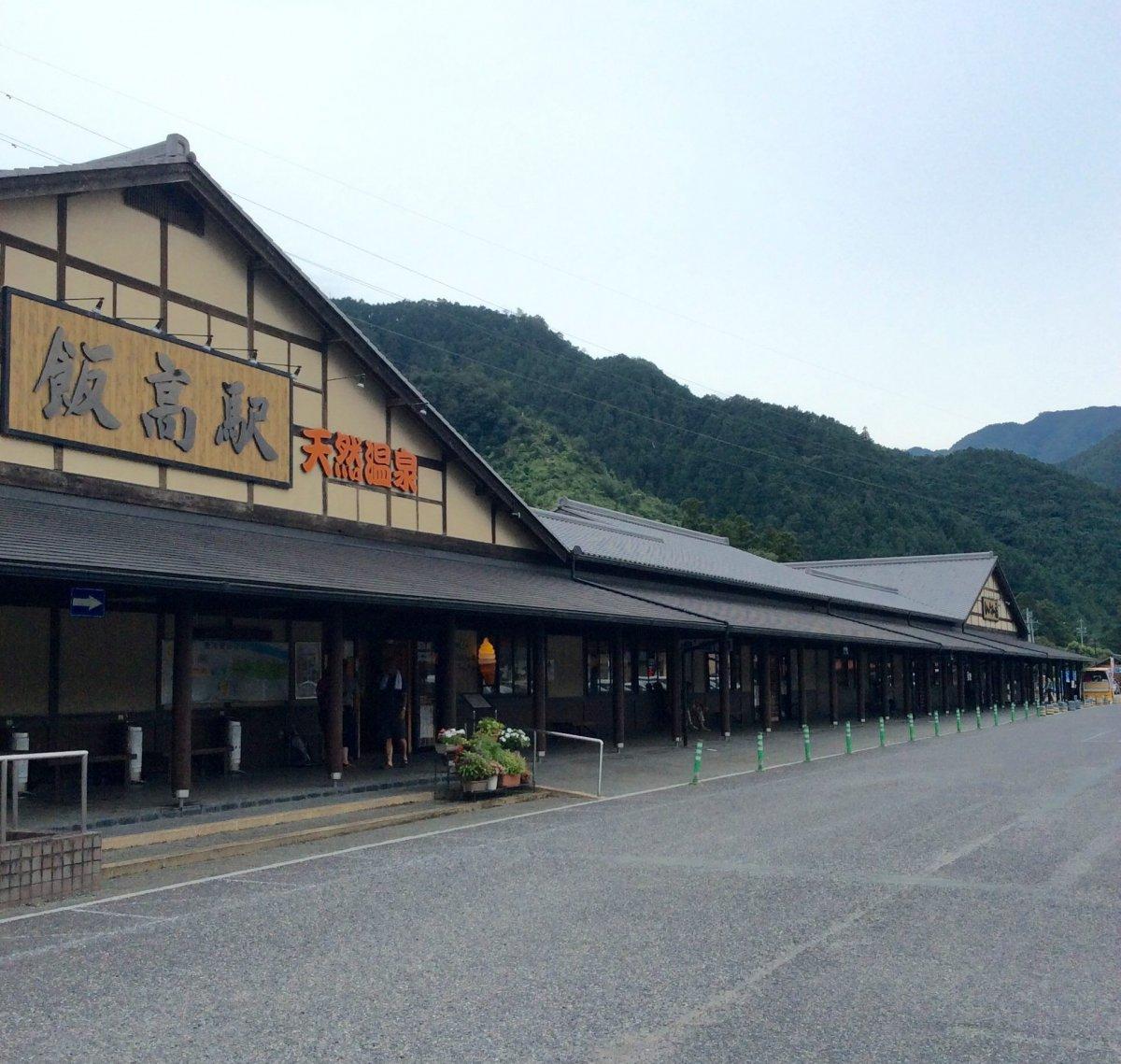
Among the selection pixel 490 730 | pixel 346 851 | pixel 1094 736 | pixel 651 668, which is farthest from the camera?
pixel 1094 736

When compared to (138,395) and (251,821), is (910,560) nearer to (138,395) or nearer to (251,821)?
(138,395)

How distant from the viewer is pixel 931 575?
59625 millimetres

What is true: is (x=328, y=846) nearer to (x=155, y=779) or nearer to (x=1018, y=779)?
(x=155, y=779)

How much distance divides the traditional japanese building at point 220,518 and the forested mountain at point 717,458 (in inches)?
2194

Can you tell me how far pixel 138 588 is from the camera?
12.8 m

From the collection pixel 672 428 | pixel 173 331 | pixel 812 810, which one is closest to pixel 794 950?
pixel 812 810

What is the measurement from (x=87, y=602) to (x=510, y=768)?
621 centimetres

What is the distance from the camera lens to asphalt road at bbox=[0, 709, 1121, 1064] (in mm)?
5527

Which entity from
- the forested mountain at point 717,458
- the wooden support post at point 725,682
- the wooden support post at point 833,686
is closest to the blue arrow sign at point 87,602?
the wooden support post at point 725,682

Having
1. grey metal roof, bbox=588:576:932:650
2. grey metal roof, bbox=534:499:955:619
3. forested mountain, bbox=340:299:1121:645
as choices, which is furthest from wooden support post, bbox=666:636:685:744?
forested mountain, bbox=340:299:1121:645

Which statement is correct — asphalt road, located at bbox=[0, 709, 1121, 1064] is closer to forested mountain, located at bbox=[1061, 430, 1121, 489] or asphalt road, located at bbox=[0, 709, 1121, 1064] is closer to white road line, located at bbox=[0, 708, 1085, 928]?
white road line, located at bbox=[0, 708, 1085, 928]

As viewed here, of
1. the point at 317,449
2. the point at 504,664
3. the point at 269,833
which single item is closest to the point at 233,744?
the point at 269,833

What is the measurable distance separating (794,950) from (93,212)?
12.0m

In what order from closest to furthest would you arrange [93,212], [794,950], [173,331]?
[794,950] → [93,212] → [173,331]
